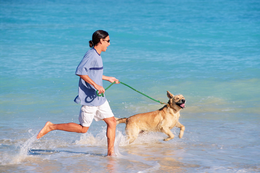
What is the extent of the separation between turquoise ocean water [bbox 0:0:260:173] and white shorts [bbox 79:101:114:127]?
641mm

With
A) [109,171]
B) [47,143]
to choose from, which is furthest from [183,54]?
[109,171]

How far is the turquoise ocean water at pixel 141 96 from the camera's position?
563 cm

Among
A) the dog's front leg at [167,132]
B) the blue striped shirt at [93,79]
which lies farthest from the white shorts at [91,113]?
the dog's front leg at [167,132]

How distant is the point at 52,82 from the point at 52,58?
5018mm

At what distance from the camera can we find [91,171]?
505 centimetres

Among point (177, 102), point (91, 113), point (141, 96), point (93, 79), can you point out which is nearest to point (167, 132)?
point (177, 102)

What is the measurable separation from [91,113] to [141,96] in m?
5.90

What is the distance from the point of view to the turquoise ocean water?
5.63 m

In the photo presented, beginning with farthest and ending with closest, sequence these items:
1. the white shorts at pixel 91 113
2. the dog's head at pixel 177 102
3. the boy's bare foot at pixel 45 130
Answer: the dog's head at pixel 177 102
the boy's bare foot at pixel 45 130
the white shorts at pixel 91 113

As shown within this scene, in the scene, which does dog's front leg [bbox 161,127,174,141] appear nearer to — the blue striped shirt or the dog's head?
the dog's head

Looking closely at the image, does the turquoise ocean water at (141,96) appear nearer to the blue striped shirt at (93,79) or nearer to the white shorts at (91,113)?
the white shorts at (91,113)

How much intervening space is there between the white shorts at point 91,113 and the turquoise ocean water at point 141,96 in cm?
64

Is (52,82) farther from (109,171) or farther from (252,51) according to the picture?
(252,51)

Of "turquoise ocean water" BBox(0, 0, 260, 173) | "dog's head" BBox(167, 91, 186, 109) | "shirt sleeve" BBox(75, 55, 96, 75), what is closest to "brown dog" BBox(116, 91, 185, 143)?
"dog's head" BBox(167, 91, 186, 109)
